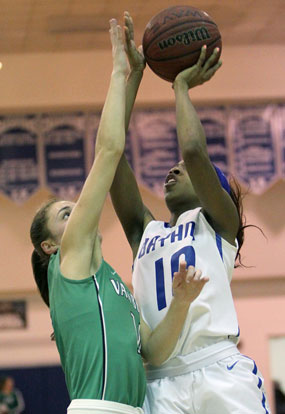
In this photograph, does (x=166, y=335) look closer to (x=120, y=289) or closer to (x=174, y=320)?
(x=174, y=320)

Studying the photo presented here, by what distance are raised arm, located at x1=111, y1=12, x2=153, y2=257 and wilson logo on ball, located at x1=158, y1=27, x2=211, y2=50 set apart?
0.49 ft

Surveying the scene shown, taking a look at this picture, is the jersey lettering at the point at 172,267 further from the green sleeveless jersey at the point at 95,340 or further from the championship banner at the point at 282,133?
the championship banner at the point at 282,133

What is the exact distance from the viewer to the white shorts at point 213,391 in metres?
2.98

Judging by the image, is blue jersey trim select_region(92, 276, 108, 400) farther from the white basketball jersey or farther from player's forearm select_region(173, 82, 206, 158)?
player's forearm select_region(173, 82, 206, 158)

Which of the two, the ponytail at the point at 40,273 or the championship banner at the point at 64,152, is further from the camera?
the championship banner at the point at 64,152

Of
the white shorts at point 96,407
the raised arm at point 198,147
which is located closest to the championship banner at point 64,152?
the raised arm at point 198,147

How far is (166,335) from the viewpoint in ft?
9.50

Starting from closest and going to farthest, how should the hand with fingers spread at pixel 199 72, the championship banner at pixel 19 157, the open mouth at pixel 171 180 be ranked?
the hand with fingers spread at pixel 199 72 < the open mouth at pixel 171 180 < the championship banner at pixel 19 157

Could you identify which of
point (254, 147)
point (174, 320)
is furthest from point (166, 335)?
point (254, 147)

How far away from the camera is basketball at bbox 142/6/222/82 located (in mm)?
3141

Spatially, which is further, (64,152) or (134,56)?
(64,152)

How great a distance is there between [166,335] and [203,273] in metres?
0.34

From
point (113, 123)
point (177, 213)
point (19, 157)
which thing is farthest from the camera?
point (19, 157)

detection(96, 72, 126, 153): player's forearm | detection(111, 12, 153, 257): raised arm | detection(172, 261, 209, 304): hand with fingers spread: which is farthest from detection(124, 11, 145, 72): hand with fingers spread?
detection(172, 261, 209, 304): hand with fingers spread
